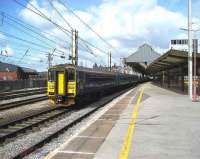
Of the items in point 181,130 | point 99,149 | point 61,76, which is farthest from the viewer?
point 61,76

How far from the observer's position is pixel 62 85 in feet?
70.4

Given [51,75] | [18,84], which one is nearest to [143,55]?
[18,84]

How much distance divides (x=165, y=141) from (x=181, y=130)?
212 cm

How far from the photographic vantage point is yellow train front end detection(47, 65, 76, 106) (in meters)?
21.2

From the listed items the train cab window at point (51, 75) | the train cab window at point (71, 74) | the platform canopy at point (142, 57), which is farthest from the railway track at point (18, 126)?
the platform canopy at point (142, 57)

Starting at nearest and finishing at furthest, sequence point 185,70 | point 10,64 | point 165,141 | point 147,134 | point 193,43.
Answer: point 165,141
point 147,134
point 193,43
point 185,70
point 10,64

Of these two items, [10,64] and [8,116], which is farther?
[10,64]

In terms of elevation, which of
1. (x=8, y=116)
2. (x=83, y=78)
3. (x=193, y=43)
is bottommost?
(x=8, y=116)

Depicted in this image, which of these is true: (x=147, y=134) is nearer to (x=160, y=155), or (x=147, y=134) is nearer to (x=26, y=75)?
(x=160, y=155)

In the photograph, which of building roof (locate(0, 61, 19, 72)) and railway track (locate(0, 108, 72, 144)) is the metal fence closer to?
building roof (locate(0, 61, 19, 72))

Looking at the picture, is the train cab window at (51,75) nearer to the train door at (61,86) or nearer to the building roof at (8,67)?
the train door at (61,86)

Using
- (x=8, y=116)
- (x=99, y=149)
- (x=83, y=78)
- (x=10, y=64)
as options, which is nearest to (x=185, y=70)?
(x=83, y=78)

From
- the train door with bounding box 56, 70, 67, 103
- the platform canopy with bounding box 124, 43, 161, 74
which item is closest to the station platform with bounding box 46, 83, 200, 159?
the train door with bounding box 56, 70, 67, 103

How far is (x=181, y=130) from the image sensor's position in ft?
39.2
